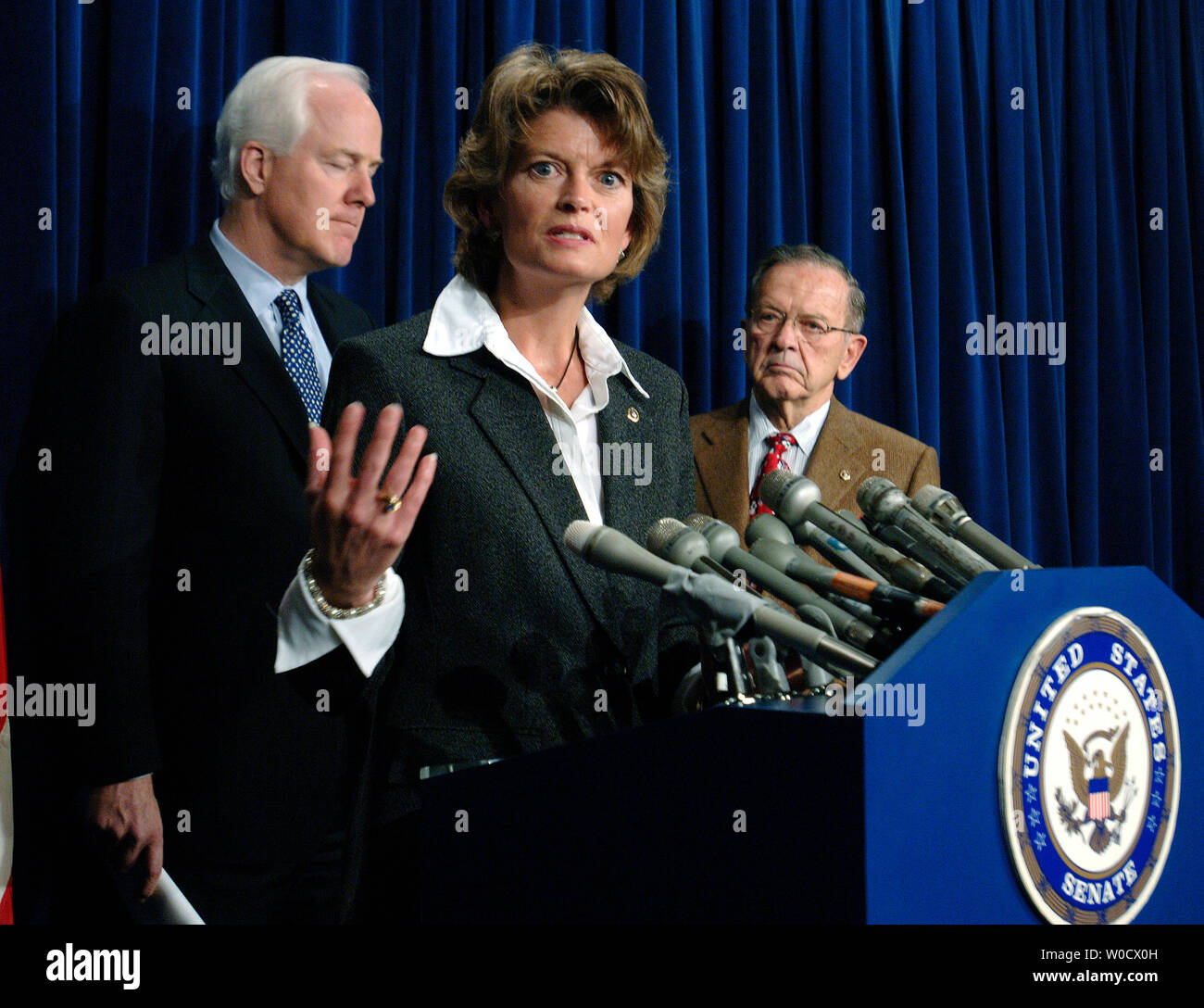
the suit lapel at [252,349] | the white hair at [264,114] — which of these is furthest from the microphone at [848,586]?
the white hair at [264,114]

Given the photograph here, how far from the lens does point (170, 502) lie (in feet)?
6.57

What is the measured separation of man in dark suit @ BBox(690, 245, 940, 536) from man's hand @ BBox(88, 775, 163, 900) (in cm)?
115

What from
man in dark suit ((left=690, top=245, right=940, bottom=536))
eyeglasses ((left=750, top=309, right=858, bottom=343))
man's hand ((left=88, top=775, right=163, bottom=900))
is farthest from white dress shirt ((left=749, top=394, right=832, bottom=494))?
man's hand ((left=88, top=775, right=163, bottom=900))

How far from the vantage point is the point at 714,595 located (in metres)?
0.98

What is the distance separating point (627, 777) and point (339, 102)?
163 centimetres

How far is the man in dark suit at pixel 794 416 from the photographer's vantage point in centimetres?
248

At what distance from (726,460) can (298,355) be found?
861 millimetres

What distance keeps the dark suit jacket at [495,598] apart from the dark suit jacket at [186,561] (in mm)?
608

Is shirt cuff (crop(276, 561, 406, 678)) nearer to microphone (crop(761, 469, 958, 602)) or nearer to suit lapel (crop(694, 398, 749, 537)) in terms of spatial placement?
microphone (crop(761, 469, 958, 602))

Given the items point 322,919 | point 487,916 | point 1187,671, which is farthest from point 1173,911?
point 322,919

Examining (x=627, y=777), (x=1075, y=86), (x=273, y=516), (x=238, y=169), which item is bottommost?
(x=627, y=777)

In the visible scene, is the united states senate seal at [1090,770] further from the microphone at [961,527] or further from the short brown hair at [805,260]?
the short brown hair at [805,260]

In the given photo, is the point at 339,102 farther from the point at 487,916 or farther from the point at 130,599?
the point at 487,916

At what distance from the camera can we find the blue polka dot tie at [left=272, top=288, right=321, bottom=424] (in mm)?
2125
